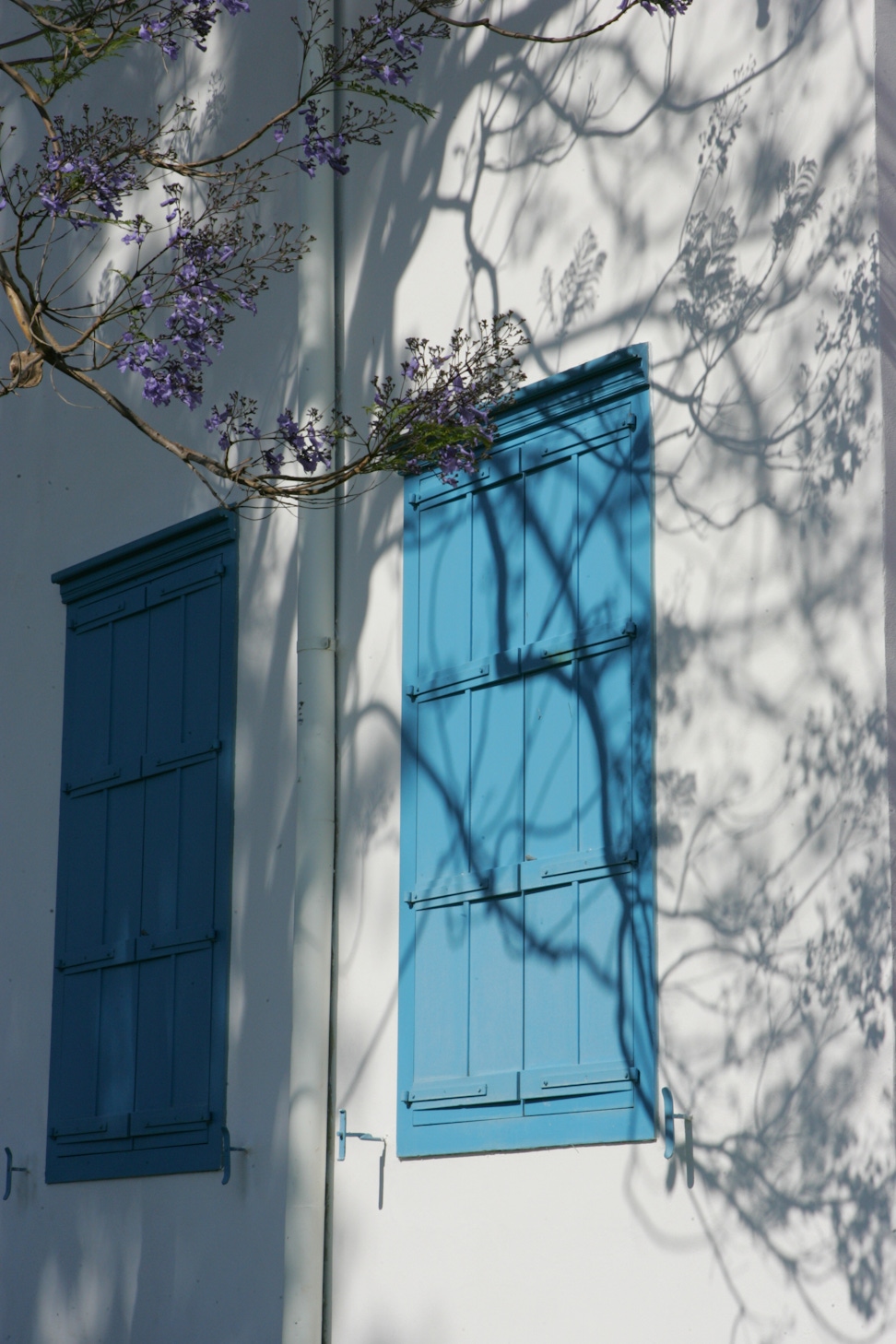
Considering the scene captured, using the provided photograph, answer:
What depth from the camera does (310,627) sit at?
5570 mm

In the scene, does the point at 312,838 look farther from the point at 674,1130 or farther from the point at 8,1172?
the point at 8,1172

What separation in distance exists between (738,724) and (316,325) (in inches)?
83.9

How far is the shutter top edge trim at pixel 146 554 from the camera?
6090 millimetres

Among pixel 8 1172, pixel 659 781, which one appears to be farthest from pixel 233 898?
pixel 659 781

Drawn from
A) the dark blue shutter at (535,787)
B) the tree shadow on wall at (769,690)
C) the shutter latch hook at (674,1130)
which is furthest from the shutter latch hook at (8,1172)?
the shutter latch hook at (674,1130)

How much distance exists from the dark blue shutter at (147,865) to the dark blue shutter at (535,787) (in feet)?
3.01

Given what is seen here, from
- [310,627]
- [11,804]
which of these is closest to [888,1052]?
[310,627]

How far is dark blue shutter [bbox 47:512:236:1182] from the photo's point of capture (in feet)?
18.9

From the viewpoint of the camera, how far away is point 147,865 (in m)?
6.09

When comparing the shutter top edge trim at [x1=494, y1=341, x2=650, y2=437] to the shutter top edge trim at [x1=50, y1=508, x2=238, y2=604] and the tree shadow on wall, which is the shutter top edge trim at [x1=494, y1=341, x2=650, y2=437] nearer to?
the tree shadow on wall

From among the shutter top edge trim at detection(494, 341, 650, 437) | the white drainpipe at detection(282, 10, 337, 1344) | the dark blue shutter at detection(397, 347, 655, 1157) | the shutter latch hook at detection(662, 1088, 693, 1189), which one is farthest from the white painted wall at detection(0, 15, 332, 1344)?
the shutter latch hook at detection(662, 1088, 693, 1189)

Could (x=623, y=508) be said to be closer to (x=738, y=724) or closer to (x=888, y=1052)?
(x=738, y=724)

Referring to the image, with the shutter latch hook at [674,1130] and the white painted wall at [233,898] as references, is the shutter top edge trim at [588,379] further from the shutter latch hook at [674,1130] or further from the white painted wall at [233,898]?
the shutter latch hook at [674,1130]

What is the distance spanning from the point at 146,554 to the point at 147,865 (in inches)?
43.9
